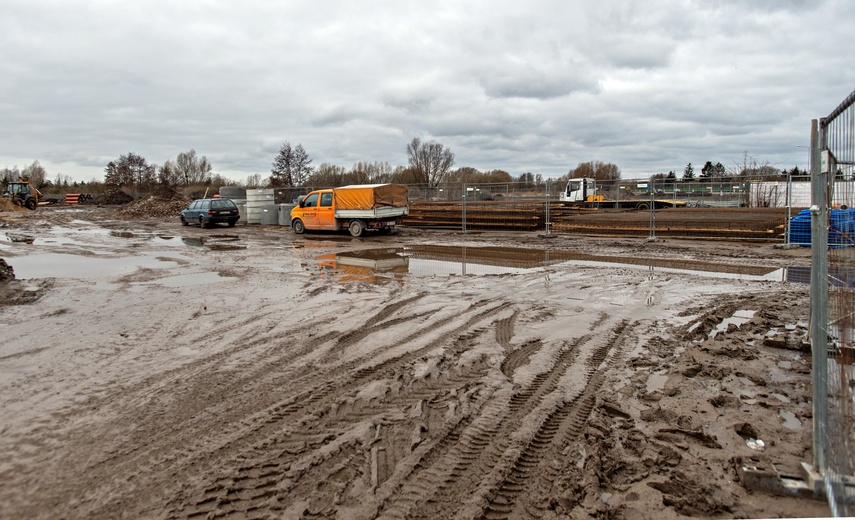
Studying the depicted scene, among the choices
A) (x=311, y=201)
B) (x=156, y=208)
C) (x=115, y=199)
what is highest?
(x=115, y=199)

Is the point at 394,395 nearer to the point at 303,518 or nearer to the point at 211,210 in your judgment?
the point at 303,518

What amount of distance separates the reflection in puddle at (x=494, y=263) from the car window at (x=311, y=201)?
7.96m

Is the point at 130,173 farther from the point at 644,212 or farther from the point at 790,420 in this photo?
the point at 790,420

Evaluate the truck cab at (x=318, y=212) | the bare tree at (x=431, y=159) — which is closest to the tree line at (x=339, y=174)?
the bare tree at (x=431, y=159)

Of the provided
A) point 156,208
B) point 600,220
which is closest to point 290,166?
point 156,208

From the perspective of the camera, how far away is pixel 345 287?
1103cm

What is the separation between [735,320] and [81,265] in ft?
52.5

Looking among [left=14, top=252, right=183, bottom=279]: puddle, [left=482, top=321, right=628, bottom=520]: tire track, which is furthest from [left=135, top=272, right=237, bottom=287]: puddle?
[left=482, top=321, right=628, bottom=520]: tire track

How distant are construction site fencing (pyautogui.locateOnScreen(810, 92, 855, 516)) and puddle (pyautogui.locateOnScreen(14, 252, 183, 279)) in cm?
1394

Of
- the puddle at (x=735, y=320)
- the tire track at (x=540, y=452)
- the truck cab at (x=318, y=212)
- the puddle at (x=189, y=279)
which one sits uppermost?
the truck cab at (x=318, y=212)

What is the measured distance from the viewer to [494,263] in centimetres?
1456

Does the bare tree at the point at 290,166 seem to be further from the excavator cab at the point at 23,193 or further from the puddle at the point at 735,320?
the puddle at the point at 735,320

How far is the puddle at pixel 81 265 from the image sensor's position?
1330 centimetres

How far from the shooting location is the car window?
81.7ft
